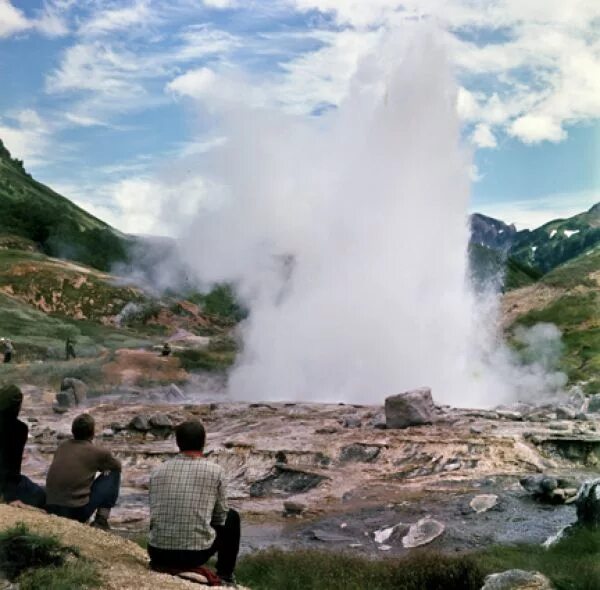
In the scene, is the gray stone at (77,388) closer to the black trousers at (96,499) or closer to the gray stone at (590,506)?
the black trousers at (96,499)

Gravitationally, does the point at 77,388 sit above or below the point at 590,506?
above

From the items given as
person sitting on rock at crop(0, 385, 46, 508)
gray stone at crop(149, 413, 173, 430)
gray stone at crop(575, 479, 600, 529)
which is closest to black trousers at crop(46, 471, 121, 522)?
person sitting on rock at crop(0, 385, 46, 508)

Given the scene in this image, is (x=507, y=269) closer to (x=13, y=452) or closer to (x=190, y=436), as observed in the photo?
(x=13, y=452)

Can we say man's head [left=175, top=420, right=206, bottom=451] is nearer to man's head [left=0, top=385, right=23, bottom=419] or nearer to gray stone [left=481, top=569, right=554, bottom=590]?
man's head [left=0, top=385, right=23, bottom=419]

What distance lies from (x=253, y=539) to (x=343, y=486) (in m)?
4.59

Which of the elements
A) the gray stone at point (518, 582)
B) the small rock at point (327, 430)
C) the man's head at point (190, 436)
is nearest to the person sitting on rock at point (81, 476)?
the man's head at point (190, 436)

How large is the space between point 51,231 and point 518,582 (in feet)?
362

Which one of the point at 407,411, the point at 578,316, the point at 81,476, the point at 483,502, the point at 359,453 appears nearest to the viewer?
the point at 81,476

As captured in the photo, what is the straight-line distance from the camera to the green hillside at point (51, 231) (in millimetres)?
108500

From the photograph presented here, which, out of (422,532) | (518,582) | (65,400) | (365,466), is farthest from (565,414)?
(65,400)

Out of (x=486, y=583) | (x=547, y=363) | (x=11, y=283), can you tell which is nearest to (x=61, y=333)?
(x=11, y=283)

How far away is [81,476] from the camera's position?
8523 millimetres

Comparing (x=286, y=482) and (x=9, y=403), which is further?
(x=286, y=482)

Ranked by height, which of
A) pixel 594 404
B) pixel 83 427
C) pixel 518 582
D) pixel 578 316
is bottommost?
pixel 518 582
